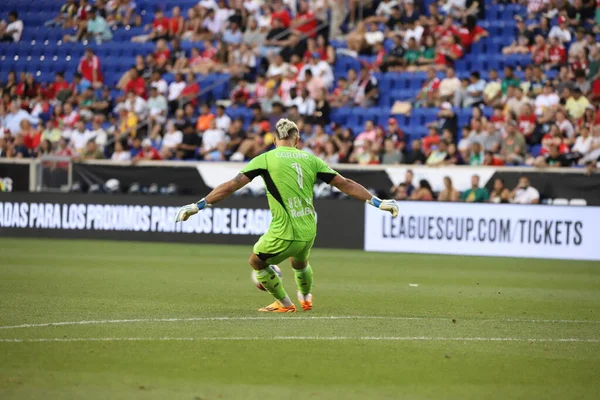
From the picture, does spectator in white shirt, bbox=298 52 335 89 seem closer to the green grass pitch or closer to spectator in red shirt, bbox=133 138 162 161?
spectator in red shirt, bbox=133 138 162 161

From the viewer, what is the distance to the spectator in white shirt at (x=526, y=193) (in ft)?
72.7

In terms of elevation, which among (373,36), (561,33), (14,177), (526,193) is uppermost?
(373,36)

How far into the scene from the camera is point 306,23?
29.5 metres

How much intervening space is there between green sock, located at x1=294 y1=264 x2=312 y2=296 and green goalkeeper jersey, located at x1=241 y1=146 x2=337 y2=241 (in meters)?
0.43

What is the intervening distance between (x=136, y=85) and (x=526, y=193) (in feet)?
40.2

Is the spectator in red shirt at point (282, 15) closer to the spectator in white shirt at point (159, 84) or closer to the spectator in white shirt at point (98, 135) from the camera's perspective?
the spectator in white shirt at point (159, 84)

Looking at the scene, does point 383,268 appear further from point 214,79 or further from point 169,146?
point 214,79

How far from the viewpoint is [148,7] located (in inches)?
1307

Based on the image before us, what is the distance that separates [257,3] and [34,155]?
791 centimetres

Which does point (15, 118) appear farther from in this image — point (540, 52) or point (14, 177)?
point (540, 52)

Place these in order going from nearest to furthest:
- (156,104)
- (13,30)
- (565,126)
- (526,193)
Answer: (526,193)
(565,126)
(156,104)
(13,30)

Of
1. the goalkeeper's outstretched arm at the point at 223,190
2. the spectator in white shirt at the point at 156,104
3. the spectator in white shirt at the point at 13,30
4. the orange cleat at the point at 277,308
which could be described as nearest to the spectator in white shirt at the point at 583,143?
the spectator in white shirt at the point at 156,104

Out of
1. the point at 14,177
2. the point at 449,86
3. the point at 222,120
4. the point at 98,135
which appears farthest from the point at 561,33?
the point at 14,177

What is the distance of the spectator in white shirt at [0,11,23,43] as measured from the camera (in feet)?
111
